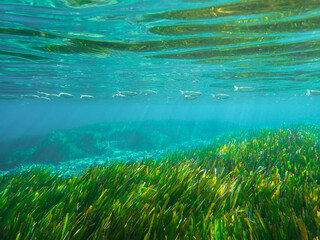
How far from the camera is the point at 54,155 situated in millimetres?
18672

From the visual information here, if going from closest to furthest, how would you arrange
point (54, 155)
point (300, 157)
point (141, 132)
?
point (300, 157), point (54, 155), point (141, 132)

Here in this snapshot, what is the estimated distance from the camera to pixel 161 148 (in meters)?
21.8

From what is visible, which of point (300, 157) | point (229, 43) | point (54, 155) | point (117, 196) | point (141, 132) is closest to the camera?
point (117, 196)

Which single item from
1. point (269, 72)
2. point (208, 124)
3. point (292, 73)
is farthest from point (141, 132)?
point (292, 73)

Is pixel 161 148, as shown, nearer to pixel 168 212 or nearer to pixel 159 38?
pixel 159 38

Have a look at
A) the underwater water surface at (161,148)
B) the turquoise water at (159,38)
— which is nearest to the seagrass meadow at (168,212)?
the underwater water surface at (161,148)

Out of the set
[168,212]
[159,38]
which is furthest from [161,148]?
[168,212]

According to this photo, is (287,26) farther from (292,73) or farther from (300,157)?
(292,73)

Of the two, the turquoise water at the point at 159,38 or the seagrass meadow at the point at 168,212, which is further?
the turquoise water at the point at 159,38

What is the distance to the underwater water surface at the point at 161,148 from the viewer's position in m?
2.81

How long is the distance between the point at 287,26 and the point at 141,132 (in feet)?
63.6

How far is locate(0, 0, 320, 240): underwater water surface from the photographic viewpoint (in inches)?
111

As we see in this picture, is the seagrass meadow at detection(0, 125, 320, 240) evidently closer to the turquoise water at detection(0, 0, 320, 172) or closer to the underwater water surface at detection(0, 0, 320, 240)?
the underwater water surface at detection(0, 0, 320, 240)

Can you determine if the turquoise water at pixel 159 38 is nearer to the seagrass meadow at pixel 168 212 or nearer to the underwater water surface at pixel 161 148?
the underwater water surface at pixel 161 148
